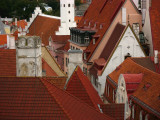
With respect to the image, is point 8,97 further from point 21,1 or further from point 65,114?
point 21,1

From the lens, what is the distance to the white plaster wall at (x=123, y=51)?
2074 inches

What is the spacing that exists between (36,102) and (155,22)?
3960cm

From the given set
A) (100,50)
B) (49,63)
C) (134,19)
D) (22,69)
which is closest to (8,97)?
(22,69)

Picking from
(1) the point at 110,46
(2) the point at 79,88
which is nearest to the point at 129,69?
(1) the point at 110,46

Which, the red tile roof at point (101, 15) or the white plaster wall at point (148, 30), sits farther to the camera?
the red tile roof at point (101, 15)

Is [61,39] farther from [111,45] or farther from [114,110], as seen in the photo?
[114,110]

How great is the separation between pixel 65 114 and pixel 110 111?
8031mm

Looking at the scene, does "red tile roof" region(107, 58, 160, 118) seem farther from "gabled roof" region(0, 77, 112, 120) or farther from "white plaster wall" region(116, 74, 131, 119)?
"gabled roof" region(0, 77, 112, 120)

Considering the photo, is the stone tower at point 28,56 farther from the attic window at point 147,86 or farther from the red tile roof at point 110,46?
the red tile roof at point 110,46

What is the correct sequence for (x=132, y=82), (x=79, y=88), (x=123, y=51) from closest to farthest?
(x=79, y=88) < (x=132, y=82) < (x=123, y=51)

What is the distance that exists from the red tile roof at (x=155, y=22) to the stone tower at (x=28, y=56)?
114ft

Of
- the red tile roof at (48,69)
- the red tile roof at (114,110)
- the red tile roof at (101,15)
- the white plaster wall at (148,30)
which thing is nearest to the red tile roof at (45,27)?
the red tile roof at (101,15)

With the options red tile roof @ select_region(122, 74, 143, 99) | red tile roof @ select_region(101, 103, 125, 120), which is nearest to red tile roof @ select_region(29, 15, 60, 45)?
red tile roof @ select_region(122, 74, 143, 99)

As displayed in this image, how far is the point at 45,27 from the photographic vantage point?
91688 mm
